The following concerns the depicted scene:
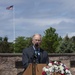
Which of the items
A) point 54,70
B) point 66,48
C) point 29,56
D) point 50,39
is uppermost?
point 50,39

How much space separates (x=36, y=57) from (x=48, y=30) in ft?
142

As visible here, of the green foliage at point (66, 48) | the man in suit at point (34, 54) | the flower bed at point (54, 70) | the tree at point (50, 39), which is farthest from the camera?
the tree at point (50, 39)

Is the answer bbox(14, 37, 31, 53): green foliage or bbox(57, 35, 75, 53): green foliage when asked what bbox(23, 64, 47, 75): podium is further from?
bbox(14, 37, 31, 53): green foliage

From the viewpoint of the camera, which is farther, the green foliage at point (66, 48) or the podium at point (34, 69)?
the green foliage at point (66, 48)

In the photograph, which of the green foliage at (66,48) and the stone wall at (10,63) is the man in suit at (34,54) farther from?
the green foliage at (66,48)

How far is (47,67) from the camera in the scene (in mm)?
6125

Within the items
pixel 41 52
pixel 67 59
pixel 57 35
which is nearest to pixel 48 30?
pixel 57 35

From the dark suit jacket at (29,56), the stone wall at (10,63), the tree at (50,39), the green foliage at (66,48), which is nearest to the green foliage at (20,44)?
the tree at (50,39)

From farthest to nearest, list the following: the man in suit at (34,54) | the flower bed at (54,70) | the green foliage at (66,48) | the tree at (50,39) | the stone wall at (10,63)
Result: the tree at (50,39), the green foliage at (66,48), the stone wall at (10,63), the man in suit at (34,54), the flower bed at (54,70)

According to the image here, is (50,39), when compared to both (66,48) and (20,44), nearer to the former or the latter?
(20,44)

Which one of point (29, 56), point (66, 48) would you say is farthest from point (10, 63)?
point (66, 48)

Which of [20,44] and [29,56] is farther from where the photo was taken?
[20,44]

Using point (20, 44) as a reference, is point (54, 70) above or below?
below

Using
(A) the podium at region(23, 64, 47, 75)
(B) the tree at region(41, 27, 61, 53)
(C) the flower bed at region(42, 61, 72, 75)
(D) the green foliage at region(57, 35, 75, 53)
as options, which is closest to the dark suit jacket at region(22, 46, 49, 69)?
(A) the podium at region(23, 64, 47, 75)
